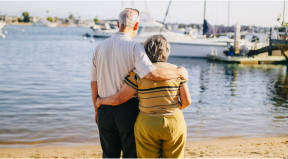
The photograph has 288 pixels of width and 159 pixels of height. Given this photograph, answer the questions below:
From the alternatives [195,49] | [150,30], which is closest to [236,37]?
[195,49]

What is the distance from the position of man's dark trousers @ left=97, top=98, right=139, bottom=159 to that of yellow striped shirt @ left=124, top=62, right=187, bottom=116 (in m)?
0.18

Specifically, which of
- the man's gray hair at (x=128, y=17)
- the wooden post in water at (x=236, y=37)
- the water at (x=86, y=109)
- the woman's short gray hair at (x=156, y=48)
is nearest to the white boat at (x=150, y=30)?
the wooden post in water at (x=236, y=37)

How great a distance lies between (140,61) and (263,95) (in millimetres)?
11660

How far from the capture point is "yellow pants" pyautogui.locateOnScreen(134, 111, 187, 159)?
3369 millimetres

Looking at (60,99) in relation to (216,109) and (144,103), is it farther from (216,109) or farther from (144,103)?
(144,103)

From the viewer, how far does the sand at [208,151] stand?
19.1ft

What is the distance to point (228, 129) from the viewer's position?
8.54 m

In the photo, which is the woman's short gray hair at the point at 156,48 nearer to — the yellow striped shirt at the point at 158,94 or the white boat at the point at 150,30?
the yellow striped shirt at the point at 158,94

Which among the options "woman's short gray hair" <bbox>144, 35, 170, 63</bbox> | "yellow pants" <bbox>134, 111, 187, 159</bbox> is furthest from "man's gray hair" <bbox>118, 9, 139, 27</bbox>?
"yellow pants" <bbox>134, 111, 187, 159</bbox>

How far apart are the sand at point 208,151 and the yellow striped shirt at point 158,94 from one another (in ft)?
8.30

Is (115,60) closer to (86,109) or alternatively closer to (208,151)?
(208,151)

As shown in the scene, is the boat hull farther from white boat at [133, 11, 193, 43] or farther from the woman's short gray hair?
the woman's short gray hair

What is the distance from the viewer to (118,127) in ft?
11.6

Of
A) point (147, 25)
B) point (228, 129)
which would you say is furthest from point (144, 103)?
point (147, 25)
